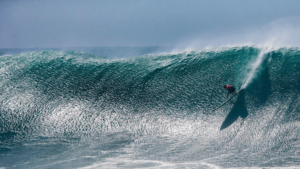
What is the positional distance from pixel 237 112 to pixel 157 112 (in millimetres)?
2479

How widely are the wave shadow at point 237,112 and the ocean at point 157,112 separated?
3cm

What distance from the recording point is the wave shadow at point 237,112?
598cm

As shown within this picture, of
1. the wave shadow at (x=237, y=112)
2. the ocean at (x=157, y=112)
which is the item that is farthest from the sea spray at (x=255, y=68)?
the wave shadow at (x=237, y=112)

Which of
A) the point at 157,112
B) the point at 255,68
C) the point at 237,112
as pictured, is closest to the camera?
the point at 237,112

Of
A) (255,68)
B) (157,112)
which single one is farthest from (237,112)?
(157,112)

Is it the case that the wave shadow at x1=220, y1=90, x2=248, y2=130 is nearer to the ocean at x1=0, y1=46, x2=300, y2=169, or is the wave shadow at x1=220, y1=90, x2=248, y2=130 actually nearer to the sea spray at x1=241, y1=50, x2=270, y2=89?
the ocean at x1=0, y1=46, x2=300, y2=169

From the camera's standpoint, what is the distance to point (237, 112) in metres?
6.23

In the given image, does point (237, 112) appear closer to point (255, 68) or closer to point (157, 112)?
point (255, 68)

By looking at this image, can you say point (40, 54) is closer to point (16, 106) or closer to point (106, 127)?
point (16, 106)

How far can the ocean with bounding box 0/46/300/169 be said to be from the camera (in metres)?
5.24

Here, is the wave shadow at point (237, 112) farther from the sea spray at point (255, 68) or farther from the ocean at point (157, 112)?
the sea spray at point (255, 68)

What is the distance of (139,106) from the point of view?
7.21 meters

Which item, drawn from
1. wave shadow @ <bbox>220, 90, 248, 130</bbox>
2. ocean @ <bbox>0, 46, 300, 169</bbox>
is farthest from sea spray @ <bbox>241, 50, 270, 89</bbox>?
wave shadow @ <bbox>220, 90, 248, 130</bbox>

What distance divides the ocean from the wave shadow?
0.03 meters
